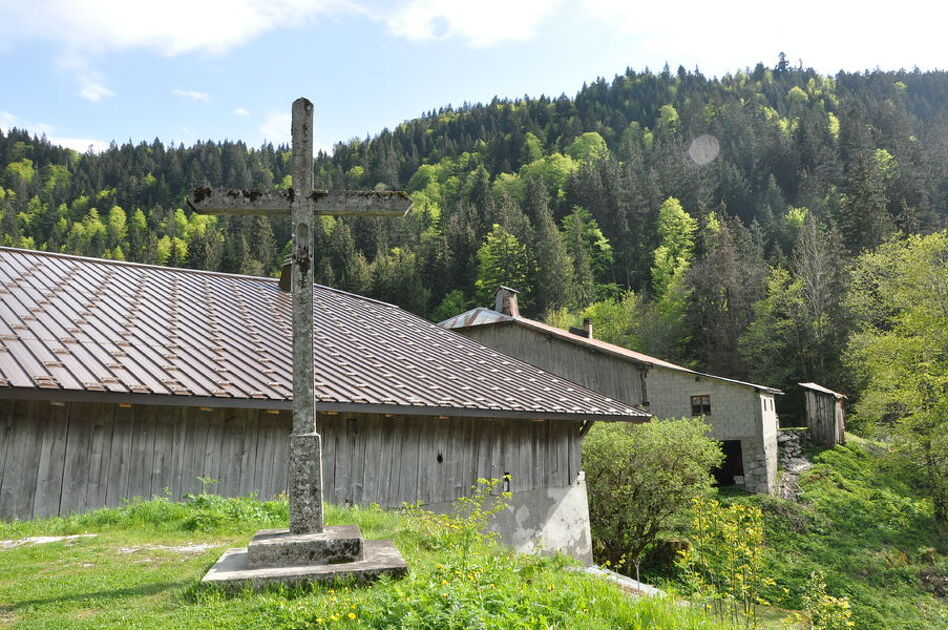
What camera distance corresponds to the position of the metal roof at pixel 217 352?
9766 millimetres

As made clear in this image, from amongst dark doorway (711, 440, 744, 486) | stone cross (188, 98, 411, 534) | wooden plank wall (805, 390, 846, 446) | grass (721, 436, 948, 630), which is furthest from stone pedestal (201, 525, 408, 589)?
wooden plank wall (805, 390, 846, 446)

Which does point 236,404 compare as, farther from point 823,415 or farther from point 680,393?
point 823,415

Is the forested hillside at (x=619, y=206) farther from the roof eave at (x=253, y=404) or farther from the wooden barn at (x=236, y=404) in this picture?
the roof eave at (x=253, y=404)

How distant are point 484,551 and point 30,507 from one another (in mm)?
6653

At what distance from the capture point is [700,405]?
31.0m

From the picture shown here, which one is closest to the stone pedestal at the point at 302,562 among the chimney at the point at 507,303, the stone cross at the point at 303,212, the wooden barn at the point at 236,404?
the stone cross at the point at 303,212

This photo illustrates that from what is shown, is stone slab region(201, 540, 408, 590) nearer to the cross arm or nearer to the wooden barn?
the cross arm

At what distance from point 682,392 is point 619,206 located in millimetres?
52171

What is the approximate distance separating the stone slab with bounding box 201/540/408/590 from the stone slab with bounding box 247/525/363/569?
2.5 inches

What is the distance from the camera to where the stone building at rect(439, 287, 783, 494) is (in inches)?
1178

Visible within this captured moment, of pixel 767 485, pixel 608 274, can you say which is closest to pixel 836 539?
pixel 767 485

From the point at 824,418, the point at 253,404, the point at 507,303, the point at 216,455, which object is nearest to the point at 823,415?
the point at 824,418

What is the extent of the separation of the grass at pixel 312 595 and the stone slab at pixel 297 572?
8 cm

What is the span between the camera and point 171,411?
33.5 ft
